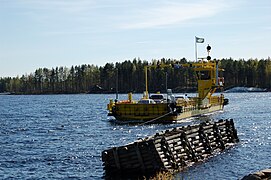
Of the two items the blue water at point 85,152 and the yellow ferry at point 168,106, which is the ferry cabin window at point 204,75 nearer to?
the yellow ferry at point 168,106

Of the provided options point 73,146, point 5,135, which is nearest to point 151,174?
point 73,146

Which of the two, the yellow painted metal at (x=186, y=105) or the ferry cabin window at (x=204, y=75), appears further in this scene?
the ferry cabin window at (x=204, y=75)

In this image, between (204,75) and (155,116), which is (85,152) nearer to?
(155,116)

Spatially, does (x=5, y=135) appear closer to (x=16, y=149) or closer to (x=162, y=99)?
(x=16, y=149)

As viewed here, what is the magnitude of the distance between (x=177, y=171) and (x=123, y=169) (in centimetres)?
312

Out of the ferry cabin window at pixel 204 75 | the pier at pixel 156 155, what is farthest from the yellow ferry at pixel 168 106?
the pier at pixel 156 155

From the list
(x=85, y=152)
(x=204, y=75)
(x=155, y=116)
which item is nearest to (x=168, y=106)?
(x=155, y=116)

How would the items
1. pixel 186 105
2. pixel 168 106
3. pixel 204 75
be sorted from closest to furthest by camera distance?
pixel 168 106 → pixel 186 105 → pixel 204 75

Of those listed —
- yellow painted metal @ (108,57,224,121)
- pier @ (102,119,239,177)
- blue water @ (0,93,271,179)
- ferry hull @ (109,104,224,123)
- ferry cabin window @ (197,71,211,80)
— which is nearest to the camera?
pier @ (102,119,239,177)

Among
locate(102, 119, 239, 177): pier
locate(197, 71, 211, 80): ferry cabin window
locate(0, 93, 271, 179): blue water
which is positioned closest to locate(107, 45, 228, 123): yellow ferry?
locate(197, 71, 211, 80): ferry cabin window

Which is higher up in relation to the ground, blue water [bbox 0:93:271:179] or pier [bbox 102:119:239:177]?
pier [bbox 102:119:239:177]

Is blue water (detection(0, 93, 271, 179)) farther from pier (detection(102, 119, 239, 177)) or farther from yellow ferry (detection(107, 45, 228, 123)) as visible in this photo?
yellow ferry (detection(107, 45, 228, 123))

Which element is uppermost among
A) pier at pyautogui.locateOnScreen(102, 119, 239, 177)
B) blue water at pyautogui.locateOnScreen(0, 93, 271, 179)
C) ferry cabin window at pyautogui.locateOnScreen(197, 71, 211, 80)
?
ferry cabin window at pyautogui.locateOnScreen(197, 71, 211, 80)

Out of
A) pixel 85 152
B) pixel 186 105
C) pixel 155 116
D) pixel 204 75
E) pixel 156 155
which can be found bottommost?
pixel 85 152
